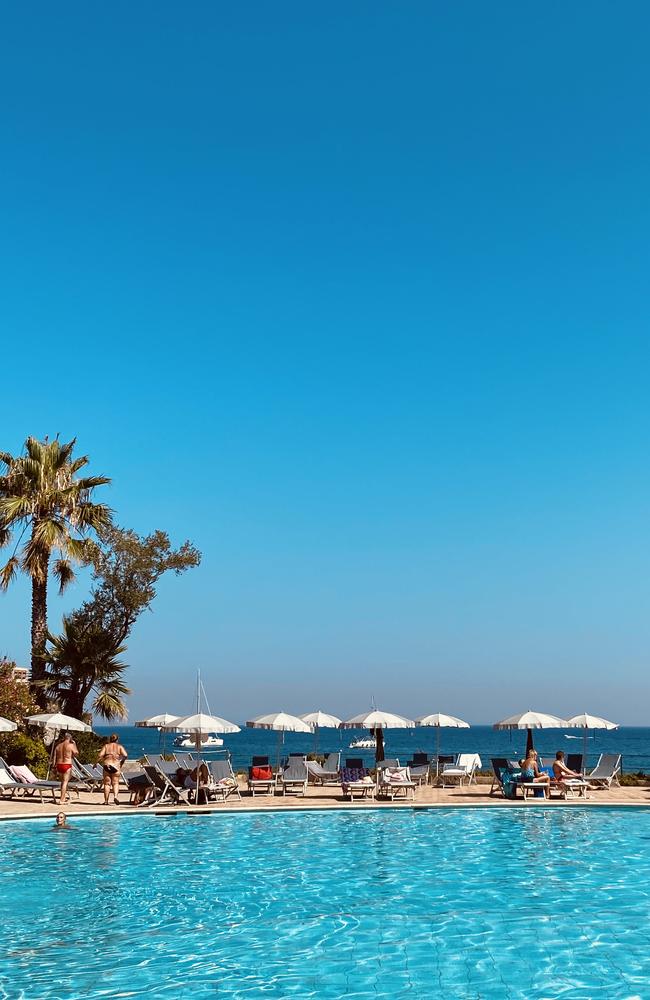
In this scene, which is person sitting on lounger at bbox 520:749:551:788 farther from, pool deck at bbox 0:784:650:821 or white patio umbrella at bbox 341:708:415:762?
white patio umbrella at bbox 341:708:415:762

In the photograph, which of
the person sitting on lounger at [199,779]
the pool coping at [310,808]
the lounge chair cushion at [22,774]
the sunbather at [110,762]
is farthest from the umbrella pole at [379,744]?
the lounge chair cushion at [22,774]

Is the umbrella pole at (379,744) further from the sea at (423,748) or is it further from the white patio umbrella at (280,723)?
the sea at (423,748)

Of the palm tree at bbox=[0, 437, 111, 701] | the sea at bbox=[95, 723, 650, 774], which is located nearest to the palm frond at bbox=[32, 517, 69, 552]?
the palm tree at bbox=[0, 437, 111, 701]

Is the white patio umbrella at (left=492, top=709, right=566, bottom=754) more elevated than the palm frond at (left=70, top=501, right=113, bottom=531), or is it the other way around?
the palm frond at (left=70, top=501, right=113, bottom=531)

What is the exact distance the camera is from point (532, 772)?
67.9 ft

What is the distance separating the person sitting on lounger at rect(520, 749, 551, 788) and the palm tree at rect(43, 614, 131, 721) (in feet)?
38.2

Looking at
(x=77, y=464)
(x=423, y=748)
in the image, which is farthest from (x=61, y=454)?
(x=423, y=748)

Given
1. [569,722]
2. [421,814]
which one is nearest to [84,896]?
[421,814]

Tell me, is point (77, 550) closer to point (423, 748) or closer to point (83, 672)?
point (83, 672)

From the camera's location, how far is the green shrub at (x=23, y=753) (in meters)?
22.5

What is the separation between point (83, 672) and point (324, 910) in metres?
16.2

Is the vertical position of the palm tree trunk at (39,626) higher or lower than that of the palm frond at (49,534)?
lower

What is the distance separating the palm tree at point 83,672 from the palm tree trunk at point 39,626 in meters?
0.29

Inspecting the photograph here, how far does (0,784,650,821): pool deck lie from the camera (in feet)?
58.4
